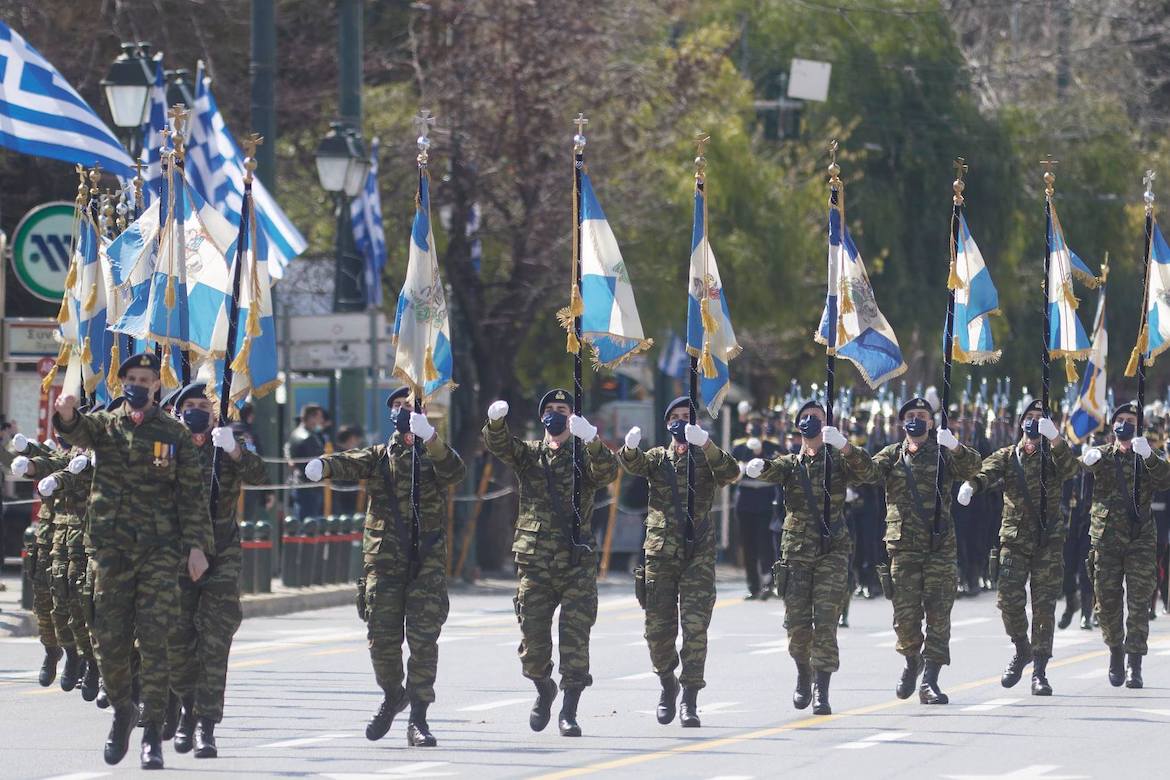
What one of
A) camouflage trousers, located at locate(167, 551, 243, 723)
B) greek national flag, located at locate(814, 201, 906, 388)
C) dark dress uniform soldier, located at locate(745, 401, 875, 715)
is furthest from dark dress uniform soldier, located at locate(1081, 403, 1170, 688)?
camouflage trousers, located at locate(167, 551, 243, 723)

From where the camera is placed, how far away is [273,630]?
21.2 meters

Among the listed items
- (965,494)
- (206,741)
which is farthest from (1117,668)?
(206,741)

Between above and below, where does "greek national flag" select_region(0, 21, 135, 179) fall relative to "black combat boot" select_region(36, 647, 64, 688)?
above

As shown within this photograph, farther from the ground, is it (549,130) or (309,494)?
(549,130)

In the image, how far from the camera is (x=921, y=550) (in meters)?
15.4

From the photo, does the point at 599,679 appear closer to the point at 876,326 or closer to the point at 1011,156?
the point at 876,326

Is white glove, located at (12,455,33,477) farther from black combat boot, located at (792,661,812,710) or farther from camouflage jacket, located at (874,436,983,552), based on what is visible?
camouflage jacket, located at (874,436,983,552)

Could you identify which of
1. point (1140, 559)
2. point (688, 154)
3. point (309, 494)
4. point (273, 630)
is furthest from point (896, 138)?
point (1140, 559)

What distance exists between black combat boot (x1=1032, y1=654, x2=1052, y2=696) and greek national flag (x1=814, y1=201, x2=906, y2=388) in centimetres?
205

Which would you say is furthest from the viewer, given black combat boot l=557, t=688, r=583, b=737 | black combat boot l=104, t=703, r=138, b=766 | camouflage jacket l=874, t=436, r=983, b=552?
camouflage jacket l=874, t=436, r=983, b=552

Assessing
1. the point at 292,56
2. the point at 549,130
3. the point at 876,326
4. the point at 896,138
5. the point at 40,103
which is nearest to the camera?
the point at 876,326

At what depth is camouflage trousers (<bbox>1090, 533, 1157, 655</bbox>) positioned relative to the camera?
54.0ft

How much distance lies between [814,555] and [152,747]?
4584 millimetres

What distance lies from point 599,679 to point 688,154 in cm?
1650
